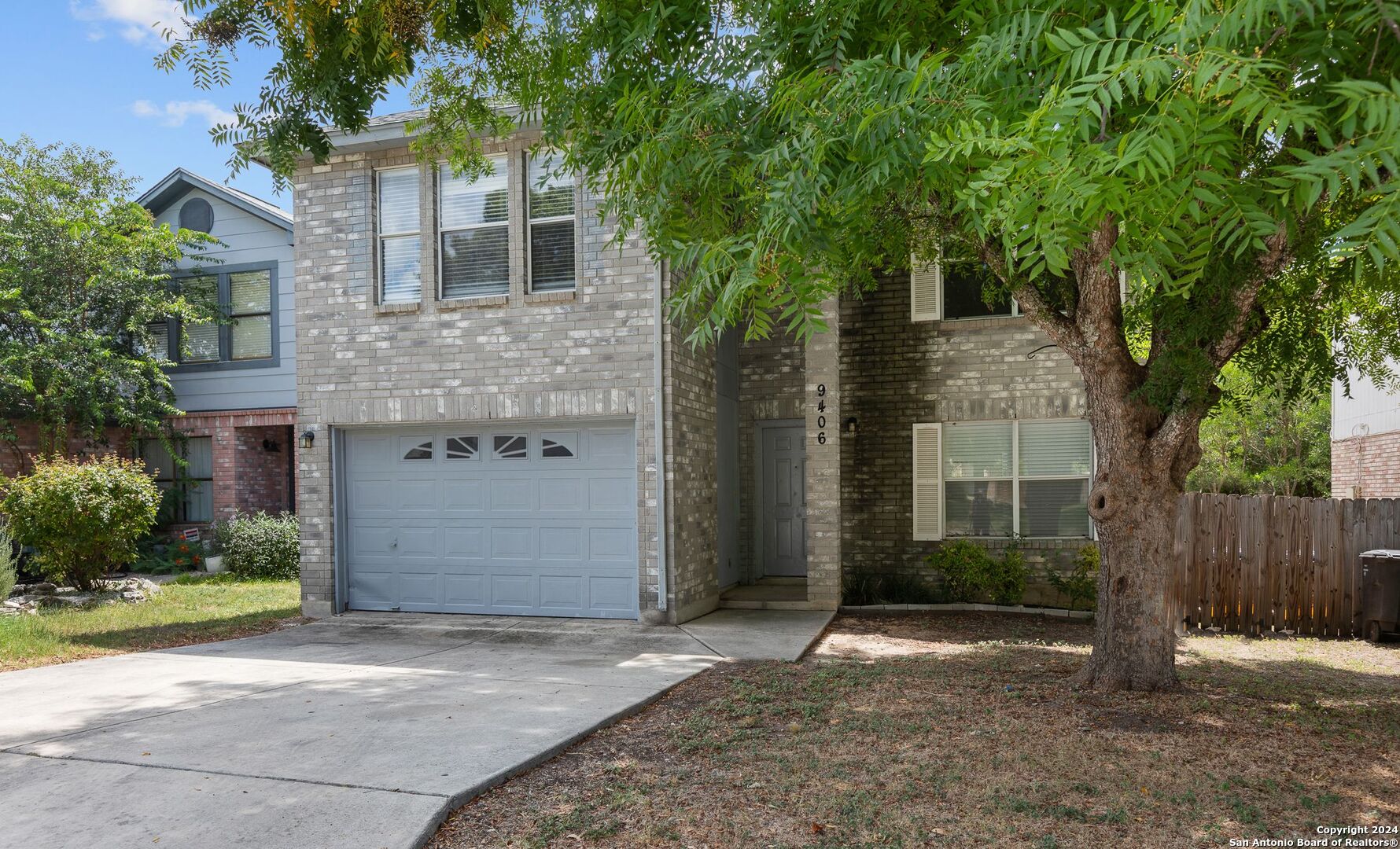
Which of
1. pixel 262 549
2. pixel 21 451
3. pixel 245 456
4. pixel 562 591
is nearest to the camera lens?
pixel 562 591

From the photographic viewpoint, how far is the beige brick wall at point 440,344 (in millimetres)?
9992

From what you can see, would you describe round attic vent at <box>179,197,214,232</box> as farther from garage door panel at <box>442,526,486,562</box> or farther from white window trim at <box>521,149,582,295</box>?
garage door panel at <box>442,526,486,562</box>

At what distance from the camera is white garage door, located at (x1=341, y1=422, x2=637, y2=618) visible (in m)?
10.3

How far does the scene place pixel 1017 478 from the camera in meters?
11.8

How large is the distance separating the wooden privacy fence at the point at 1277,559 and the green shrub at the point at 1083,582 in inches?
36.1

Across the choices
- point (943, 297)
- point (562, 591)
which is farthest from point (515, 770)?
point (943, 297)

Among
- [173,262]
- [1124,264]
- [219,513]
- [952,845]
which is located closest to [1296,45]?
[1124,264]

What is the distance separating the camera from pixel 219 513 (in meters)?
16.7

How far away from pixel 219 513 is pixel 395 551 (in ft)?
24.9

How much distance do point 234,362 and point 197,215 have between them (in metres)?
3.16

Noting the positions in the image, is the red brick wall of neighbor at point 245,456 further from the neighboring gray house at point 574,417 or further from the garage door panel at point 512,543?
the garage door panel at point 512,543

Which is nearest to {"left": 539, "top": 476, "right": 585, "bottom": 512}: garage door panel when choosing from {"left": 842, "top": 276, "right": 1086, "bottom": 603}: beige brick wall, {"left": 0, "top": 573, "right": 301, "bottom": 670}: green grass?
{"left": 0, "top": 573, "right": 301, "bottom": 670}: green grass

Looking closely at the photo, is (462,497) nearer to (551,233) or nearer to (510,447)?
(510,447)

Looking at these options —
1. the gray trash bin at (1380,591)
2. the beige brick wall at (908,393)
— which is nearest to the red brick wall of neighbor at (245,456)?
the beige brick wall at (908,393)
